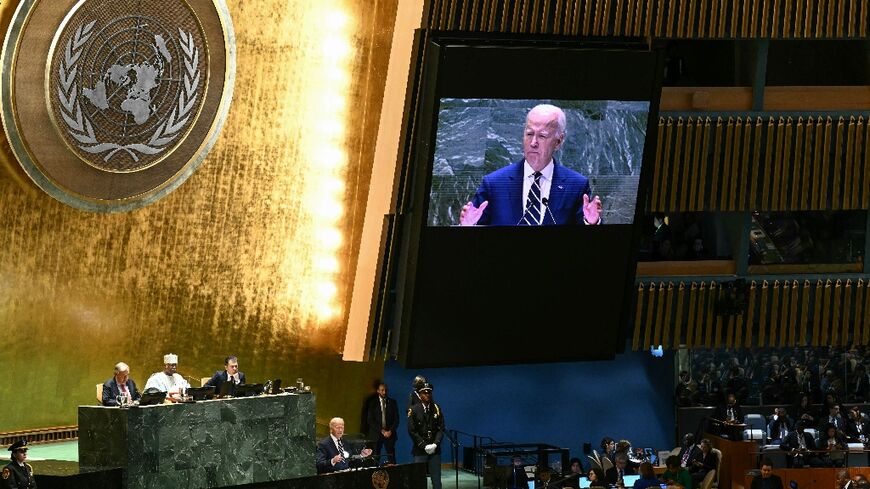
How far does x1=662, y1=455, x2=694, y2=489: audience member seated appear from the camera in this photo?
1655 cm

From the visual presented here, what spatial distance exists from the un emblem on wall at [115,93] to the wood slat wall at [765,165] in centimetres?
528

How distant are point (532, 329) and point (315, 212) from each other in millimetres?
2615

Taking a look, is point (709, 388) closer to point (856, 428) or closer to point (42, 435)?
point (856, 428)

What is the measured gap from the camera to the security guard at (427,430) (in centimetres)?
1529

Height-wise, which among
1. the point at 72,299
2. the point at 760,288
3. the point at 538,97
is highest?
the point at 538,97

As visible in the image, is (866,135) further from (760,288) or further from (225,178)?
(225,178)

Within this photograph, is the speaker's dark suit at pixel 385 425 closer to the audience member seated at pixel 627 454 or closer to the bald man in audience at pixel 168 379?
the audience member seated at pixel 627 454

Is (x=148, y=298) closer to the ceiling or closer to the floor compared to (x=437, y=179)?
closer to the floor

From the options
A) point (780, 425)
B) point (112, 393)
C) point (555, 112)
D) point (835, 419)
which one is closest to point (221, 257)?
point (112, 393)

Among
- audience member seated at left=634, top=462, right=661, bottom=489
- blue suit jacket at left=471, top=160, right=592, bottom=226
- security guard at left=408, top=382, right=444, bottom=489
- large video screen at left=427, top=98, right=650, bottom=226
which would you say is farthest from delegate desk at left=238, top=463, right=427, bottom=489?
blue suit jacket at left=471, top=160, right=592, bottom=226

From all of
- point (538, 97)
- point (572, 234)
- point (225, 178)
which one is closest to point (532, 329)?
point (572, 234)

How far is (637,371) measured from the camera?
20.1 m

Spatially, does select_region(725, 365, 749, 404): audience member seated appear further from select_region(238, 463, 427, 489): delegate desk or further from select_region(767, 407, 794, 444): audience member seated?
select_region(238, 463, 427, 489): delegate desk

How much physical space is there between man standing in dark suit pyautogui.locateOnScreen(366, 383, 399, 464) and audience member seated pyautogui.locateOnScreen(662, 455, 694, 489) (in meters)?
2.83
